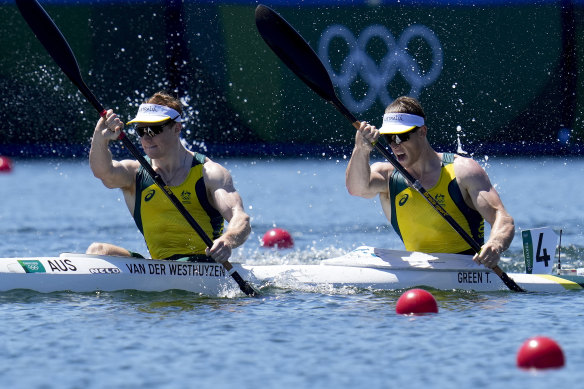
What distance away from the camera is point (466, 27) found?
24688 millimetres

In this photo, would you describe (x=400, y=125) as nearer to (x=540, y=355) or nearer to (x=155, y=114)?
(x=155, y=114)

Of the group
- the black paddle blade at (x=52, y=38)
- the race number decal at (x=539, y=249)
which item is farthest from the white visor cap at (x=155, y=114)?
the race number decal at (x=539, y=249)

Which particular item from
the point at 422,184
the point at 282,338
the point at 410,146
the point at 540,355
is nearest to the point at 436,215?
the point at 422,184

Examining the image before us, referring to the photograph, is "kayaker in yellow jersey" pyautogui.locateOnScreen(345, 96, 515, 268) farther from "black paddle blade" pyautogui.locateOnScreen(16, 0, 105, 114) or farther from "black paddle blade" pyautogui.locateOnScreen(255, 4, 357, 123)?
"black paddle blade" pyautogui.locateOnScreen(16, 0, 105, 114)

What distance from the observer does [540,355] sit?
587 centimetres

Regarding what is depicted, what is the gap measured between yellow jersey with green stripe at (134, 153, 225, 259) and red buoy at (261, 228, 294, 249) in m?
4.34

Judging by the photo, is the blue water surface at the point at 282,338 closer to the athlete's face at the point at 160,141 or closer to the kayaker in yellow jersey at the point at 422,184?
the kayaker in yellow jersey at the point at 422,184

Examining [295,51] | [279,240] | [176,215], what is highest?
[295,51]

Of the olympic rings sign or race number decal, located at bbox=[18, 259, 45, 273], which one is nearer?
race number decal, located at bbox=[18, 259, 45, 273]

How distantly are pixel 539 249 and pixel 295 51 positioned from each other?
2.49m

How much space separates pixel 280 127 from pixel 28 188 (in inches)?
269

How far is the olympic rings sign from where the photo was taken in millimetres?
24219

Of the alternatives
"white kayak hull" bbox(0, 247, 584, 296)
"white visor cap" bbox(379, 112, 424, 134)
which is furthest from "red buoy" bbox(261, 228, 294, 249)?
"white visor cap" bbox(379, 112, 424, 134)

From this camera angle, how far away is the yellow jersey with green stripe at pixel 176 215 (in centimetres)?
840
